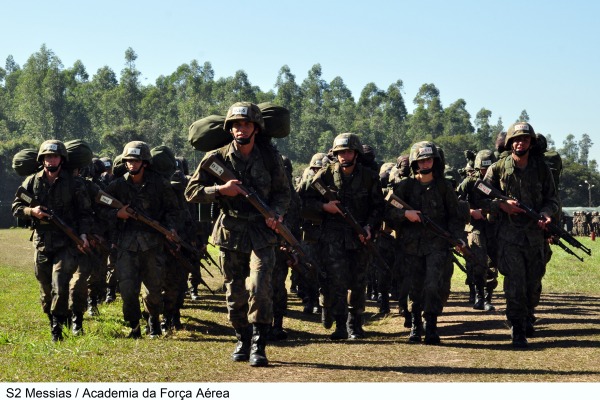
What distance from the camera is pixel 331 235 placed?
1102 cm

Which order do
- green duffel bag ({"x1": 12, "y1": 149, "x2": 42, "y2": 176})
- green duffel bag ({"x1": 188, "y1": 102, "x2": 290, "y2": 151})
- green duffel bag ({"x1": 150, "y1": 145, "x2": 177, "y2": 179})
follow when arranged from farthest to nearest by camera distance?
1. green duffel bag ({"x1": 150, "y1": 145, "x2": 177, "y2": 179})
2. green duffel bag ({"x1": 12, "y1": 149, "x2": 42, "y2": 176})
3. green duffel bag ({"x1": 188, "y1": 102, "x2": 290, "y2": 151})

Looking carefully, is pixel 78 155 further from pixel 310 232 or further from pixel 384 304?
pixel 384 304

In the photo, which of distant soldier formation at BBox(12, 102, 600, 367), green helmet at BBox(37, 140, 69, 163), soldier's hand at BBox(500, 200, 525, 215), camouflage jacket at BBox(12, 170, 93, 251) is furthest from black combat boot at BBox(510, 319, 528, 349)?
green helmet at BBox(37, 140, 69, 163)

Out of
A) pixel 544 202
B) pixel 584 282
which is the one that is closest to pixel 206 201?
pixel 544 202

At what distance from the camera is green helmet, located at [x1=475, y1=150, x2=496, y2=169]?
14.3 meters

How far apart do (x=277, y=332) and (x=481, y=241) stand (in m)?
4.94

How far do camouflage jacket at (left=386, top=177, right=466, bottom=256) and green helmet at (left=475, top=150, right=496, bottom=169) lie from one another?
355 centimetres

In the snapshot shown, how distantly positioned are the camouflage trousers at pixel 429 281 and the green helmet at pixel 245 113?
3030 mm

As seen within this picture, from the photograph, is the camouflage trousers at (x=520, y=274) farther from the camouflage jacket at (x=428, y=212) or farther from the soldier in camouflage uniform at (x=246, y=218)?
the soldier in camouflage uniform at (x=246, y=218)

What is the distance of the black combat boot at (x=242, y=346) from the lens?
888cm

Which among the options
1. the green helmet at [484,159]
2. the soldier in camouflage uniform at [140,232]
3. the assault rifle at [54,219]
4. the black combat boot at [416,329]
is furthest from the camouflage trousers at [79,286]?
the green helmet at [484,159]

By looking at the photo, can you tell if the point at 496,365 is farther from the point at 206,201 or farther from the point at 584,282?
the point at 584,282

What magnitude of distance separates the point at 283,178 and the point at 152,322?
3.20 metres

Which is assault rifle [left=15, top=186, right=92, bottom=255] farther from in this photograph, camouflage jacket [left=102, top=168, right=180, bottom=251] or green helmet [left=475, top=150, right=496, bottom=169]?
green helmet [left=475, top=150, right=496, bottom=169]
